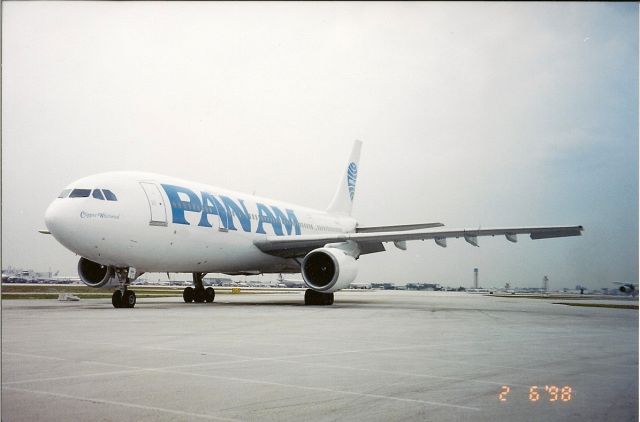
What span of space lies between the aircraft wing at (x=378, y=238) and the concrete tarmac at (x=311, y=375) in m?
7.86

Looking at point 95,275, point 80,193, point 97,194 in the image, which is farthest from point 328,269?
point 80,193

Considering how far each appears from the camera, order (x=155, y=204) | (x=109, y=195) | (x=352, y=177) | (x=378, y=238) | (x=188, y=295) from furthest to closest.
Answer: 1. (x=352, y=177)
2. (x=188, y=295)
3. (x=378, y=238)
4. (x=155, y=204)
5. (x=109, y=195)

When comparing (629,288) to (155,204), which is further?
(155,204)

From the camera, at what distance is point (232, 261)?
20.0 metres

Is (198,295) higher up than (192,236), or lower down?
lower down

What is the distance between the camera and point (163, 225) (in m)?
16.3

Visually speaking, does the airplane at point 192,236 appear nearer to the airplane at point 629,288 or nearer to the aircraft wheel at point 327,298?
the aircraft wheel at point 327,298

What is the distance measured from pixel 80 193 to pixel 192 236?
3.64m

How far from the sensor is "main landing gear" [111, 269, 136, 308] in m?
15.8

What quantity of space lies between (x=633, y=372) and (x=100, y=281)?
14218 millimetres

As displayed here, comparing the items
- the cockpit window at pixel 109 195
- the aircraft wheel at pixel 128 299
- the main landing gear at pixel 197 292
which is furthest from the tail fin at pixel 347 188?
the cockpit window at pixel 109 195

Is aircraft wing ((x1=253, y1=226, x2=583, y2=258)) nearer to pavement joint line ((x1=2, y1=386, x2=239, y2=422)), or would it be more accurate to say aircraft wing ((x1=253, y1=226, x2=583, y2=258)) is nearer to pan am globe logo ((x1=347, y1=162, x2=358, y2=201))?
pan am globe logo ((x1=347, y1=162, x2=358, y2=201))

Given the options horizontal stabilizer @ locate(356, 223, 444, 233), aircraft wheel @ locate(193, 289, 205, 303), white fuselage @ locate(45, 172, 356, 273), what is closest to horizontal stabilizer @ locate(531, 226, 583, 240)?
horizontal stabilizer @ locate(356, 223, 444, 233)

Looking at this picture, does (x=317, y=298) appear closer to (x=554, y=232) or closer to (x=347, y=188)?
(x=554, y=232)
